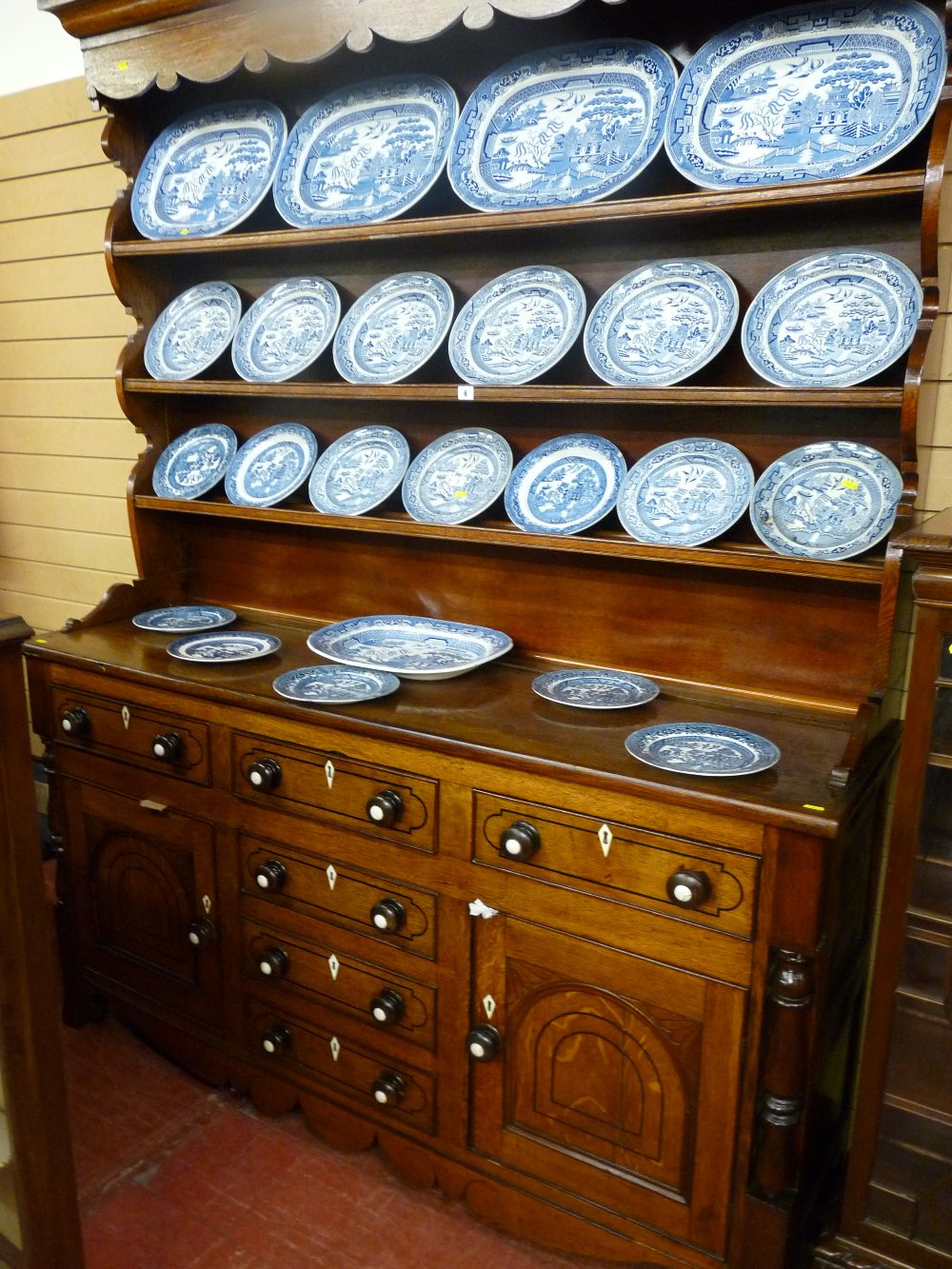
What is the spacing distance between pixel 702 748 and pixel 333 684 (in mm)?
690

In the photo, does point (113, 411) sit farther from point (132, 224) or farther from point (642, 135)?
point (642, 135)

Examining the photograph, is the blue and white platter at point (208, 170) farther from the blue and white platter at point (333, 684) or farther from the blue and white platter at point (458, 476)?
the blue and white platter at point (333, 684)

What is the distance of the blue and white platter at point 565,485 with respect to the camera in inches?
71.1

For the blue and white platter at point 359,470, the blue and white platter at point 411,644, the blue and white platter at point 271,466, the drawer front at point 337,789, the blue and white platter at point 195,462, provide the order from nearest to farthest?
the drawer front at point 337,789 < the blue and white platter at point 411,644 < the blue and white platter at point 359,470 < the blue and white platter at point 271,466 < the blue and white platter at point 195,462

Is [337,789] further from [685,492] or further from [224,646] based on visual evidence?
[685,492]

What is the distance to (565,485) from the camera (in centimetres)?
185

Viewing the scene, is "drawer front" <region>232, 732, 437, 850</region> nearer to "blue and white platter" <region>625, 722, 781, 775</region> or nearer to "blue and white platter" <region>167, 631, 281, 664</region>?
"blue and white platter" <region>167, 631, 281, 664</region>

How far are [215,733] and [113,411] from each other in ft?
4.44

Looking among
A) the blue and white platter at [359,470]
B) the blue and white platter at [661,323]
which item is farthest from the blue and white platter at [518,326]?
the blue and white platter at [359,470]

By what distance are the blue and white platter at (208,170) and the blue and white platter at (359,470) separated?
20.3 inches

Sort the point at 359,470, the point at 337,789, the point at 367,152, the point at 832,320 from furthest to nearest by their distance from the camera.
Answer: the point at 359,470
the point at 367,152
the point at 337,789
the point at 832,320

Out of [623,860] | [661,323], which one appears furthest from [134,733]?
[661,323]

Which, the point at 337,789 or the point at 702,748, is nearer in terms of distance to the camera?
the point at 702,748

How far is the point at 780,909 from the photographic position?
1332mm
